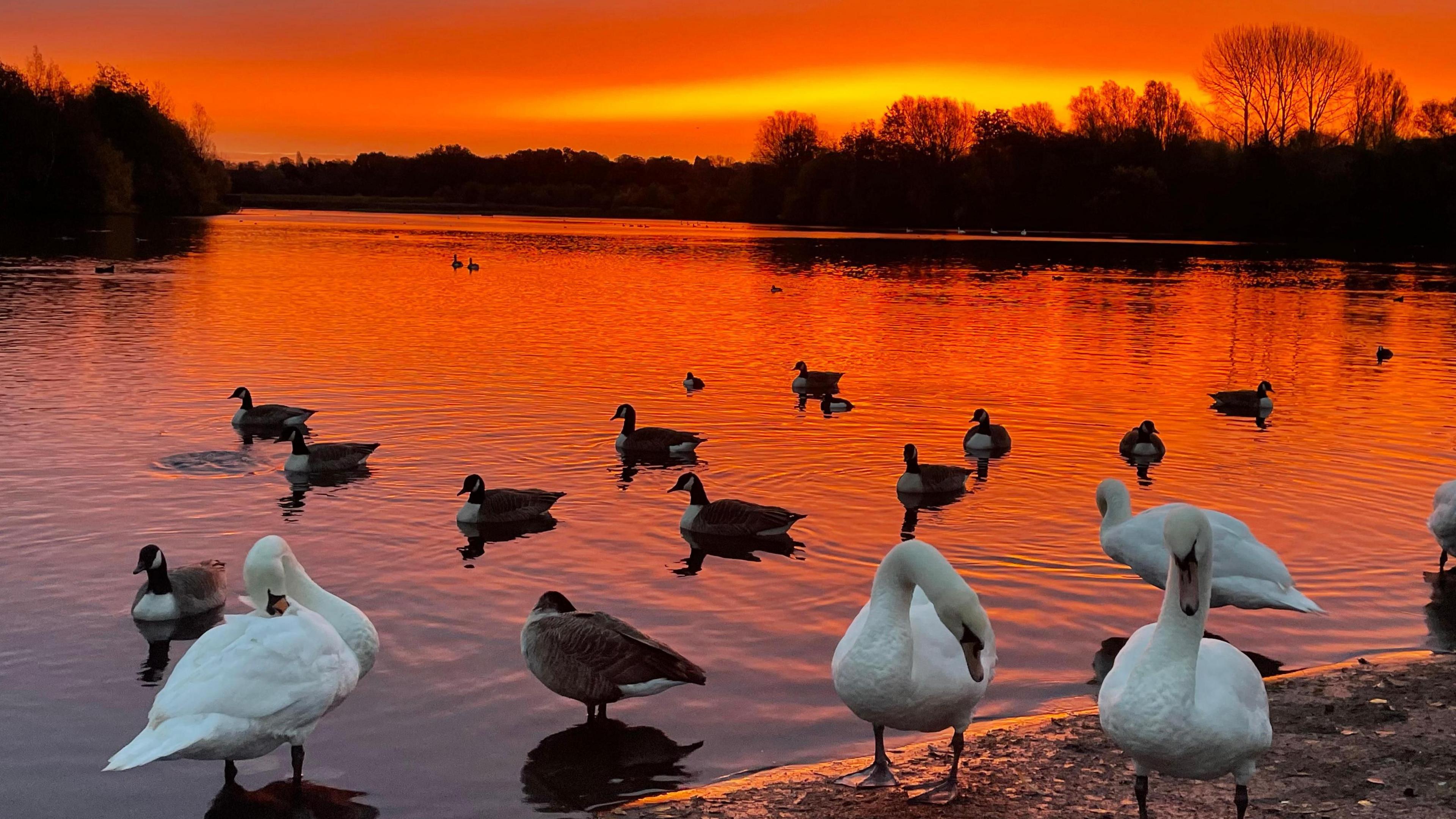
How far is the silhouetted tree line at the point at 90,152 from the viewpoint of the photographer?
92000mm

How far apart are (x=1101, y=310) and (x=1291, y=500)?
28.2 meters

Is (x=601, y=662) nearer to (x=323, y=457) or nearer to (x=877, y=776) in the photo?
(x=877, y=776)

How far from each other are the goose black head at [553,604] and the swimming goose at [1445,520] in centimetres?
856

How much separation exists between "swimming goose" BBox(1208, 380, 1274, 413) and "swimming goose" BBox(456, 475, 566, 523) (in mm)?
14193

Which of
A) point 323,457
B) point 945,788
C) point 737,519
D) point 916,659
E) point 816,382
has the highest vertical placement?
point 916,659

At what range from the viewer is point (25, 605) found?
10461 millimetres

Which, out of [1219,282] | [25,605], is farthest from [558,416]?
[1219,282]

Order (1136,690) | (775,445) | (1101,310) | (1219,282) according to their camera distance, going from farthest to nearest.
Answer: (1219,282), (1101,310), (775,445), (1136,690)

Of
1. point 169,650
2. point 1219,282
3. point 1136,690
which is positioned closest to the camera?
point 1136,690

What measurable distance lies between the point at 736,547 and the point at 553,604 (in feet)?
13.8

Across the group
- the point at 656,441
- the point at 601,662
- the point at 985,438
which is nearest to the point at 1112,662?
the point at 601,662

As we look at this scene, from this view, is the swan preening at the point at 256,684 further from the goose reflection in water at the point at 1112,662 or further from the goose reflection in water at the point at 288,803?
the goose reflection in water at the point at 1112,662

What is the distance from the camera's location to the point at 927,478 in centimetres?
1527

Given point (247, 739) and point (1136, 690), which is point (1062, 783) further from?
point (247, 739)
